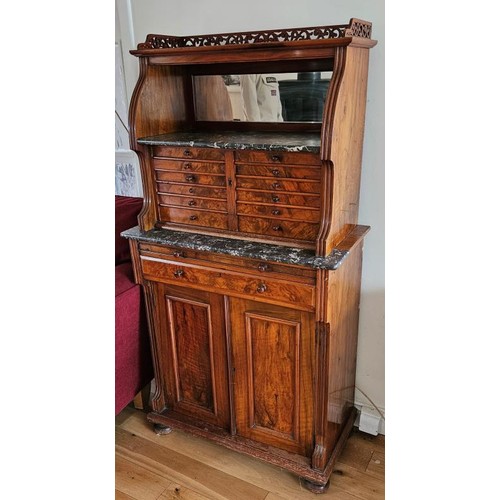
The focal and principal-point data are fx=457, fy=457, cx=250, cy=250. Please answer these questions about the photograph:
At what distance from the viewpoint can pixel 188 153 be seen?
163 cm

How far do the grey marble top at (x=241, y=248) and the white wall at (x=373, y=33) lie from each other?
1.31ft

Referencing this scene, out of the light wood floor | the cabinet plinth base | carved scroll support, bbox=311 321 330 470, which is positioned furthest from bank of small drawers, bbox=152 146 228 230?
the light wood floor

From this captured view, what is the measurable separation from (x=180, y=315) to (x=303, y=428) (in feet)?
2.07

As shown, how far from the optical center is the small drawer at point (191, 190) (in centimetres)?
162

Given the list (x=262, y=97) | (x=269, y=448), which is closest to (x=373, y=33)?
(x=262, y=97)

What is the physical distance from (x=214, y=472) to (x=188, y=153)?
125 cm

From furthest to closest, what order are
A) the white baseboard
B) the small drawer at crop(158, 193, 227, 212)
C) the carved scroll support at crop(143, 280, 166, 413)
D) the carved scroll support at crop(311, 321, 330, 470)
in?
the white baseboard, the carved scroll support at crop(143, 280, 166, 413), the small drawer at crop(158, 193, 227, 212), the carved scroll support at crop(311, 321, 330, 470)

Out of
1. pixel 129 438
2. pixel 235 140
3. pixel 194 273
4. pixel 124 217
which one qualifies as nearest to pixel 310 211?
pixel 235 140

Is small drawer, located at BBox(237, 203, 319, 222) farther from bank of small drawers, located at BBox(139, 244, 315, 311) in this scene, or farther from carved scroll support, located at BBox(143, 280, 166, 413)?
carved scroll support, located at BBox(143, 280, 166, 413)

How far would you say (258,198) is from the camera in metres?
1.55

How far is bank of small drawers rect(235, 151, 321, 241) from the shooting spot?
145 cm

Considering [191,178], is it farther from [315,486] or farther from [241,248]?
[315,486]

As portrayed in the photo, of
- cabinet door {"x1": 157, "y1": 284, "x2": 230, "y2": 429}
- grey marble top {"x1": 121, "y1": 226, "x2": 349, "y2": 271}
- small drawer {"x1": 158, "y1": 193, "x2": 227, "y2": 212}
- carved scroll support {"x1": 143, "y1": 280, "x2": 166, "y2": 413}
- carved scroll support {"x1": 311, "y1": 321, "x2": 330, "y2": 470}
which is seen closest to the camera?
grey marble top {"x1": 121, "y1": 226, "x2": 349, "y2": 271}

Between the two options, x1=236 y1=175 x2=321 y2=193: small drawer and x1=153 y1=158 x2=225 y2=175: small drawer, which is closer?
x1=236 y1=175 x2=321 y2=193: small drawer
